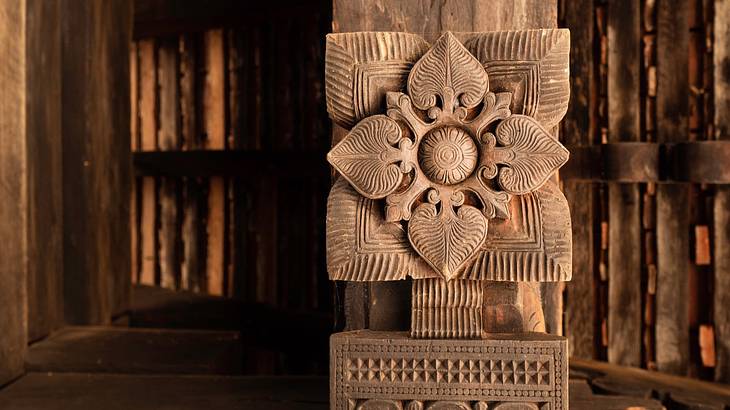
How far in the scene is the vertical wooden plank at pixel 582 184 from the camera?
12.0ft

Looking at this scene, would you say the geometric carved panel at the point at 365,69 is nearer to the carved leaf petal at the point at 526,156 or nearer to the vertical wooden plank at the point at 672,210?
the carved leaf petal at the point at 526,156

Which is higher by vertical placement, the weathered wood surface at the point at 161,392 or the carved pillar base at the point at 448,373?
the carved pillar base at the point at 448,373

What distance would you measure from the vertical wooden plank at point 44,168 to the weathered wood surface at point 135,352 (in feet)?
0.57

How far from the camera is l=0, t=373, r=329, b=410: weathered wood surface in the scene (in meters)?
2.57

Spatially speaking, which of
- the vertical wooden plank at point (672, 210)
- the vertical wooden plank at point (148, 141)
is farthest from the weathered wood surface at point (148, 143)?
the vertical wooden plank at point (672, 210)

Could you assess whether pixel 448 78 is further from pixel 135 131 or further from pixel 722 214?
pixel 135 131

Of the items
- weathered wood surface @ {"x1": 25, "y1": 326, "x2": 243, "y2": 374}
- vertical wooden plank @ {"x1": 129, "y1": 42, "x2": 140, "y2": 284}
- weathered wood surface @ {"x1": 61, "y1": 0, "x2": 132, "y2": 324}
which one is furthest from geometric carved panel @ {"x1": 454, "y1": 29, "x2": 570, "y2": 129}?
vertical wooden plank @ {"x1": 129, "y1": 42, "x2": 140, "y2": 284}

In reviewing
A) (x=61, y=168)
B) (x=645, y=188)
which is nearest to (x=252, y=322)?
(x=61, y=168)

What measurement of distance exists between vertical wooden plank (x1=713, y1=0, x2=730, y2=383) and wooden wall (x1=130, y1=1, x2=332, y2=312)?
260 centimetres

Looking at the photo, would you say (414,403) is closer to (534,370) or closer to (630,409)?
(534,370)

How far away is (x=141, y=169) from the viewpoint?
5.58 meters

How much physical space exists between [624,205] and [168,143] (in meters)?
3.78

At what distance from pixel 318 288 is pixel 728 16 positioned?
324 cm

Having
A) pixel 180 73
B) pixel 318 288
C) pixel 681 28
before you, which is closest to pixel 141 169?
pixel 180 73
